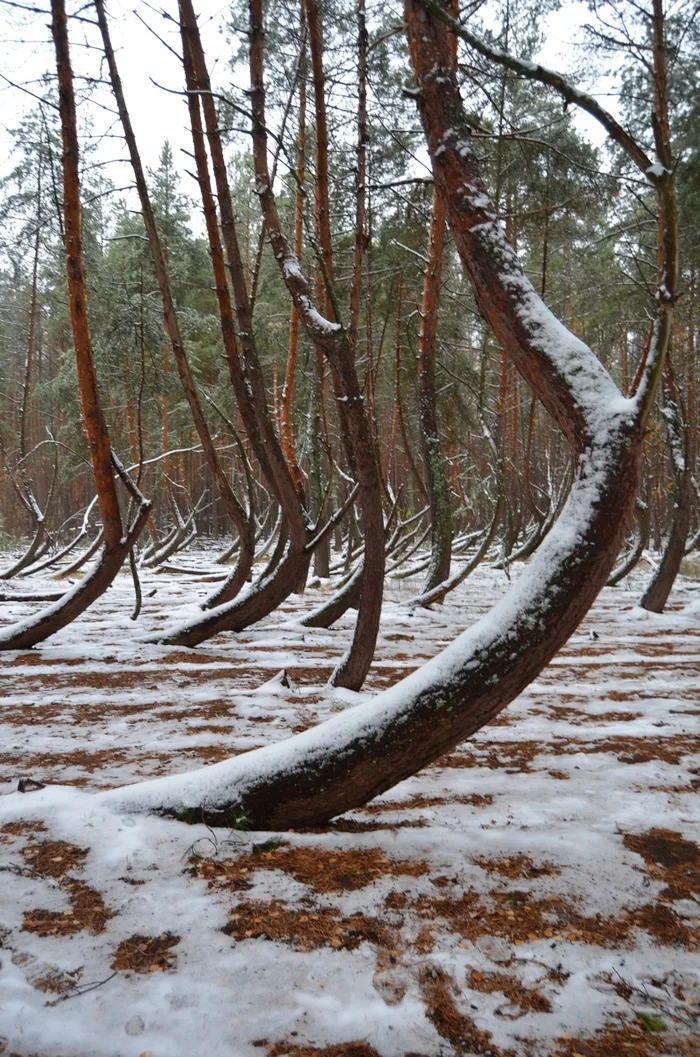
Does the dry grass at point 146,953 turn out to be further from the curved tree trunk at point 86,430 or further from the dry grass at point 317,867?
the curved tree trunk at point 86,430

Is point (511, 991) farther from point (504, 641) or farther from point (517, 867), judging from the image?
point (504, 641)

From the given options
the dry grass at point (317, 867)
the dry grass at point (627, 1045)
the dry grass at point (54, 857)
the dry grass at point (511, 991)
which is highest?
the dry grass at point (54, 857)

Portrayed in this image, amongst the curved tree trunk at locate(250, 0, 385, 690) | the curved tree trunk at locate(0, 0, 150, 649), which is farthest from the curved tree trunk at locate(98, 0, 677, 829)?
the curved tree trunk at locate(0, 0, 150, 649)

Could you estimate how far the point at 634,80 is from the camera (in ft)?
28.0

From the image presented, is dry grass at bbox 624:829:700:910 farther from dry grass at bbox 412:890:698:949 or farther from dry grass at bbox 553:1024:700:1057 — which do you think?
dry grass at bbox 553:1024:700:1057

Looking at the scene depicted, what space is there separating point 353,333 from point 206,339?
17.5 metres

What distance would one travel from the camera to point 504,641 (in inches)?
87.2

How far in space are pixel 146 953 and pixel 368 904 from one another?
25.7 inches

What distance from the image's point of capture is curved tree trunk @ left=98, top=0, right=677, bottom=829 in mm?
2205

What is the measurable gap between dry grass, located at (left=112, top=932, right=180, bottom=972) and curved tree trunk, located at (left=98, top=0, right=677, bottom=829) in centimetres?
Answer: 62

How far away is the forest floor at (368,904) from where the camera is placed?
144cm

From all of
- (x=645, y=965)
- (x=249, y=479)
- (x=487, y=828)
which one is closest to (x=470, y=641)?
(x=487, y=828)

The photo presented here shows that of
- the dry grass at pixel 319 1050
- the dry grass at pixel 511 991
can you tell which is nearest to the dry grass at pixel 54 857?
the dry grass at pixel 319 1050

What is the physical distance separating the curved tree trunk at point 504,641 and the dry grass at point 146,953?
0.62 meters
